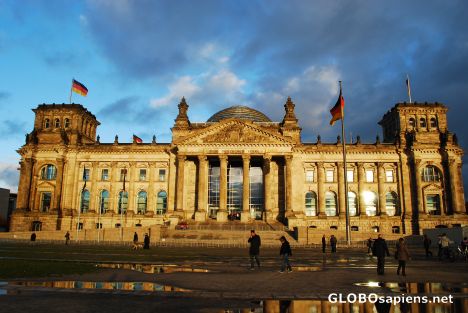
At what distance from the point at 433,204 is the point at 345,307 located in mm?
73143

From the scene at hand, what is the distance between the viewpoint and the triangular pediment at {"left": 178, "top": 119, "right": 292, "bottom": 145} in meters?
73.9

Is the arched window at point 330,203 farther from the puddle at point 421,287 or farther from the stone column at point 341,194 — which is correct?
the puddle at point 421,287

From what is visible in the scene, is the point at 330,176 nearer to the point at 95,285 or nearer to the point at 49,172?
the point at 49,172

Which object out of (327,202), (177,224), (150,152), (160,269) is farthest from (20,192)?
(160,269)

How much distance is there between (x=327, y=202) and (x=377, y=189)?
971cm

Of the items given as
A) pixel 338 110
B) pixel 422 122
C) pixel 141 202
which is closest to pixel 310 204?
pixel 422 122

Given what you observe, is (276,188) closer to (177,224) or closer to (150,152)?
(177,224)

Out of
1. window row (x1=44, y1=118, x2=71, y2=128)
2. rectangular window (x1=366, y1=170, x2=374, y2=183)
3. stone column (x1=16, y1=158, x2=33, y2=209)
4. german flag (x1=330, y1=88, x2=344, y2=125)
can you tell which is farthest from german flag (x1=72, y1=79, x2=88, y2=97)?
rectangular window (x1=366, y1=170, x2=374, y2=183)

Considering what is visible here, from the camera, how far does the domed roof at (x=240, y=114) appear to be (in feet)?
300

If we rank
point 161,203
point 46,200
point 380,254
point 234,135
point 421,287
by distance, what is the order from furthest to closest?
1. point 46,200
2. point 161,203
3. point 234,135
4. point 380,254
5. point 421,287

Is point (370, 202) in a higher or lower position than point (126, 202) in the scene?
higher

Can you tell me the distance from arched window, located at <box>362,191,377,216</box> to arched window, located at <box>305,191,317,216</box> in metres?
9.25

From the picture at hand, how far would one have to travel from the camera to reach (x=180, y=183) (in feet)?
240

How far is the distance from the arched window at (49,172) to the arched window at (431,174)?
71.0 meters
